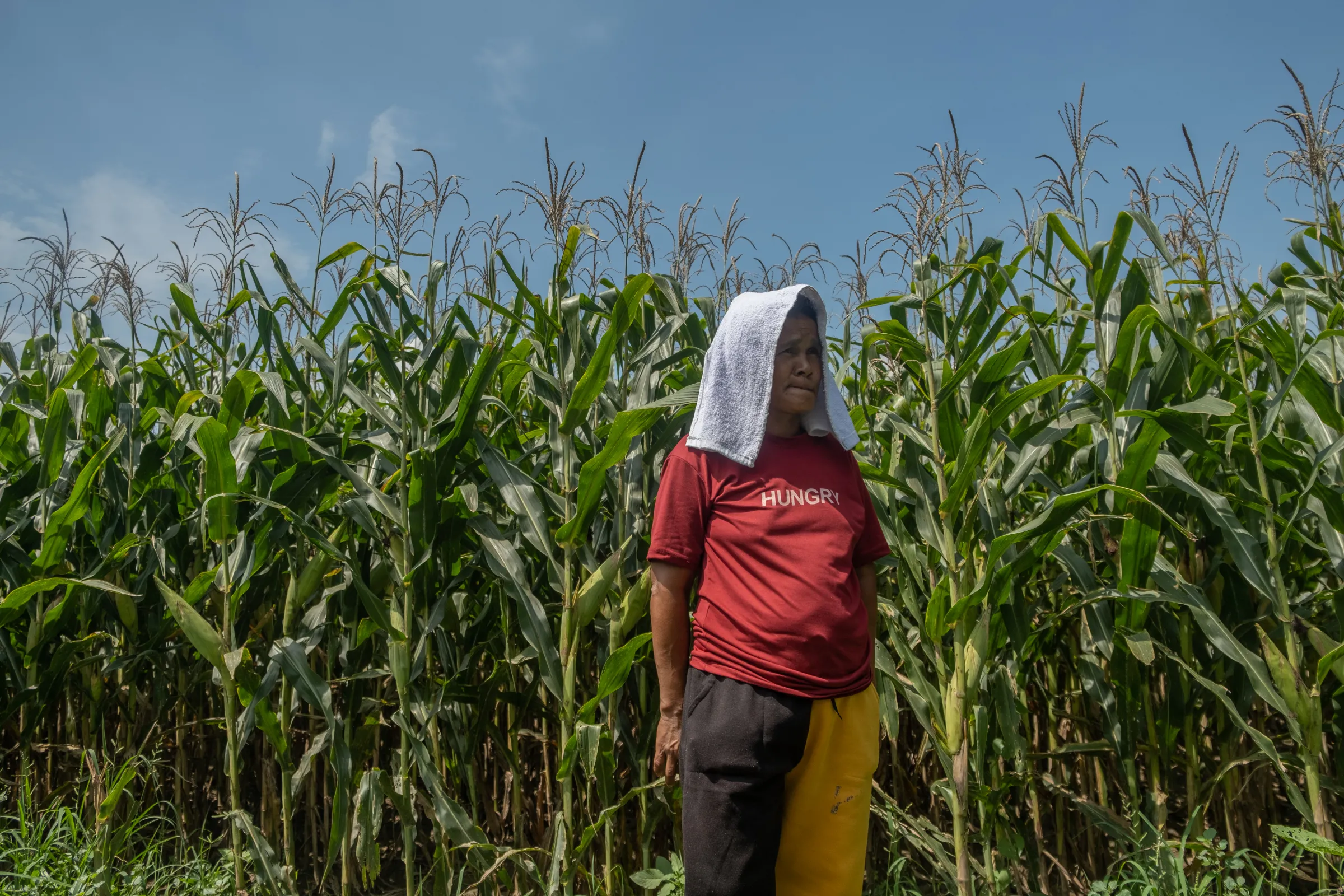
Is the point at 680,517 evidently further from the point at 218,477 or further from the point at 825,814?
the point at 218,477

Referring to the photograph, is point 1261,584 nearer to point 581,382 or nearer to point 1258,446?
point 1258,446

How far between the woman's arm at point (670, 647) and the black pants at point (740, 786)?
15 centimetres

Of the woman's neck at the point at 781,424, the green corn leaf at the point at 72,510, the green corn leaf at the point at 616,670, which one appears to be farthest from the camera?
the green corn leaf at the point at 72,510

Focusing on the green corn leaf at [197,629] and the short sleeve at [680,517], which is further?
the green corn leaf at [197,629]

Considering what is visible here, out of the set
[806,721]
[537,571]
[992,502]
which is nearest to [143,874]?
[537,571]

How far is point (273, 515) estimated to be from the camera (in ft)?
8.75

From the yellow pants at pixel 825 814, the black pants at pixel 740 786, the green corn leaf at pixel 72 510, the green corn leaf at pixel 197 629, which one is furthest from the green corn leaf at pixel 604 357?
the green corn leaf at pixel 72 510

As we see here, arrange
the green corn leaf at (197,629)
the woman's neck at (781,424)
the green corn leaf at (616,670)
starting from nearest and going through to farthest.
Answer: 1. the woman's neck at (781,424)
2. the green corn leaf at (616,670)
3. the green corn leaf at (197,629)

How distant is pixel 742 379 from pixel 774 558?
433 mm

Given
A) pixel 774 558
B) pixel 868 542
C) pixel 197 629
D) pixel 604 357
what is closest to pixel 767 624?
pixel 774 558

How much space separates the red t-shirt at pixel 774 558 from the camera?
1.82 metres

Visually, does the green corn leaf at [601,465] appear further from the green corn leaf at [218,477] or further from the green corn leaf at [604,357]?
the green corn leaf at [218,477]

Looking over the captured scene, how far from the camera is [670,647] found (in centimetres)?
193

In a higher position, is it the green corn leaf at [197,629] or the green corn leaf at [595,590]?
the green corn leaf at [595,590]
